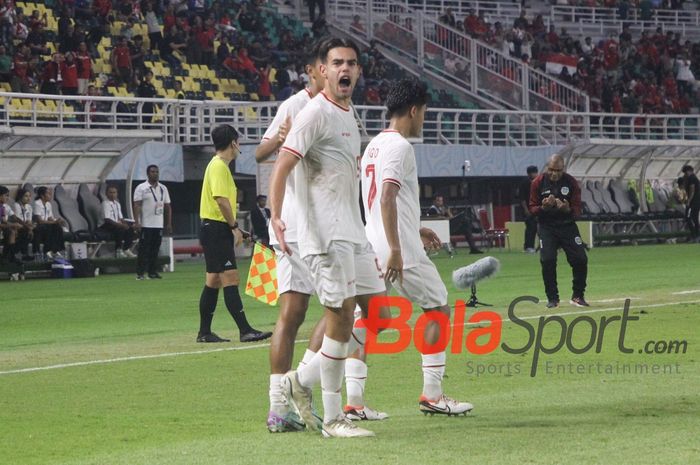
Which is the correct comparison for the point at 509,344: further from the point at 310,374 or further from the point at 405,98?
the point at 310,374

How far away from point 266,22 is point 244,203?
8.85m

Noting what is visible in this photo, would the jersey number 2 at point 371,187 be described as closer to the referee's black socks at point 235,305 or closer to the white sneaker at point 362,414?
the white sneaker at point 362,414

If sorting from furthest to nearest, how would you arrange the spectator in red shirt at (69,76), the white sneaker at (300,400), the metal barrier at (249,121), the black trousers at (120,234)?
the spectator in red shirt at (69,76)
the metal barrier at (249,121)
the black trousers at (120,234)
the white sneaker at (300,400)

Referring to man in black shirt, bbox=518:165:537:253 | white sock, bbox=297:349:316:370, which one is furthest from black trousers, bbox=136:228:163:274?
white sock, bbox=297:349:316:370

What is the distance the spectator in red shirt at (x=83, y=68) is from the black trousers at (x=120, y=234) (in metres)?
5.14

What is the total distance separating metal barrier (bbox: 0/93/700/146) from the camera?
32.5m

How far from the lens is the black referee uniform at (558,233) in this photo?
59.9ft

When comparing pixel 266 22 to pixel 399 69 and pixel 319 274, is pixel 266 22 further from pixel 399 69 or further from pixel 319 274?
pixel 319 274

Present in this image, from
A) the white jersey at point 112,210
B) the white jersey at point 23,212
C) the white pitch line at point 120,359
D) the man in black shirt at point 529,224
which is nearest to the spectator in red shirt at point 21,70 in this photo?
the white jersey at point 112,210

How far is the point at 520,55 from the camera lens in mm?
52969

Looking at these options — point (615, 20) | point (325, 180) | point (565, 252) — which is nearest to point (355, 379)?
point (325, 180)

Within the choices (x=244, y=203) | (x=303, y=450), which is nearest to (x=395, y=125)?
(x=303, y=450)

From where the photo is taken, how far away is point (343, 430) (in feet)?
27.2

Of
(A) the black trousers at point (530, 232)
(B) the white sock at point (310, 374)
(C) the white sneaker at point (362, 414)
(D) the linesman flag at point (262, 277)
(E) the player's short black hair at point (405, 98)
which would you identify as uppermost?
(E) the player's short black hair at point (405, 98)
